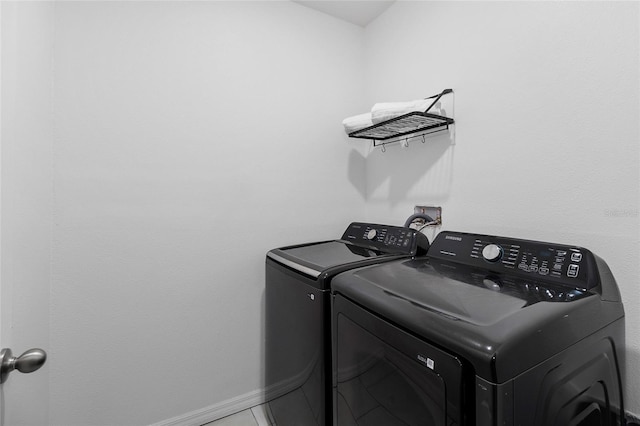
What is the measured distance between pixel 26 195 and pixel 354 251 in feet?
4.29

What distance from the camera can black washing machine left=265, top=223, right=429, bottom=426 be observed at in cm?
113

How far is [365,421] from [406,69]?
1.77 metres

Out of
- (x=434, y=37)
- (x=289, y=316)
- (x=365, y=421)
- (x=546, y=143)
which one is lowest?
(x=365, y=421)

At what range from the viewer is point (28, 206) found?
3.15ft

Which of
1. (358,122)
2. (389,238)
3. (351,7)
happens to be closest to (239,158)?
(358,122)

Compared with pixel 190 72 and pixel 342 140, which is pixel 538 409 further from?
pixel 190 72

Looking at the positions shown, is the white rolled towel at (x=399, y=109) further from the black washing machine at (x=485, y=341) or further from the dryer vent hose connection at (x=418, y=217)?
the black washing machine at (x=485, y=341)

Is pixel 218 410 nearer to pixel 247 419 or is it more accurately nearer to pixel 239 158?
pixel 247 419

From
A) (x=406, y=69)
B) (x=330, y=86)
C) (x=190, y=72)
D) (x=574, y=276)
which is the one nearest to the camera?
(x=574, y=276)

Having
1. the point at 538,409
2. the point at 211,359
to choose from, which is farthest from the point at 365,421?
the point at 211,359

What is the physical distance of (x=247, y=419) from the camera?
165 cm

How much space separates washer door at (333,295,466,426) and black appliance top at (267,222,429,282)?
0.21 meters

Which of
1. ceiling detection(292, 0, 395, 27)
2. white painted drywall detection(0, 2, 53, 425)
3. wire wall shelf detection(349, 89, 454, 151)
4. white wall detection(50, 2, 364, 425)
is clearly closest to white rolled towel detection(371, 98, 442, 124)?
wire wall shelf detection(349, 89, 454, 151)

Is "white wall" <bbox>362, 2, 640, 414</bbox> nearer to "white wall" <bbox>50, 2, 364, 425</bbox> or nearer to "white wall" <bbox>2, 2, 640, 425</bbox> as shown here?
"white wall" <bbox>2, 2, 640, 425</bbox>
